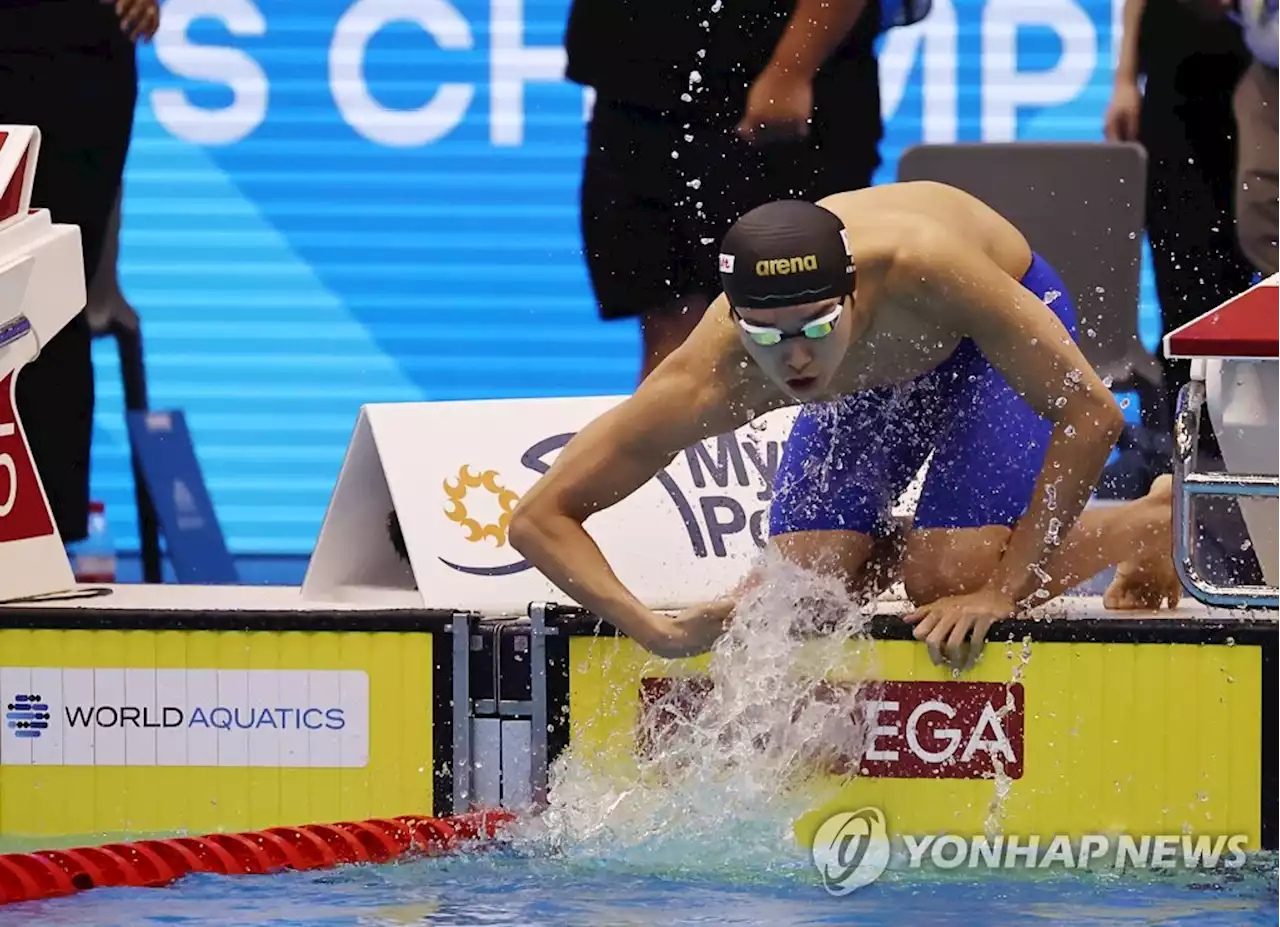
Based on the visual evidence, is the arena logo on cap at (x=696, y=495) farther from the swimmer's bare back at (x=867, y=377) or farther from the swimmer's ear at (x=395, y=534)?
the swimmer's bare back at (x=867, y=377)

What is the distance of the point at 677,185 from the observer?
6734 millimetres

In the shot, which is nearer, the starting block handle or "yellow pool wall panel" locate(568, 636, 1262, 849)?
the starting block handle

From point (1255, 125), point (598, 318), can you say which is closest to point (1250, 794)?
point (1255, 125)

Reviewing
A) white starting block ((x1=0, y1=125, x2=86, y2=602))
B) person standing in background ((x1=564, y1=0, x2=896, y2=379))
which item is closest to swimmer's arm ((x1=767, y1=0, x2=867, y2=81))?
person standing in background ((x1=564, y1=0, x2=896, y2=379))

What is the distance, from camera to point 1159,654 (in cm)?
395

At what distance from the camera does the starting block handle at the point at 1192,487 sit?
3756 millimetres

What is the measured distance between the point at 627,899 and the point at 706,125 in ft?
11.8

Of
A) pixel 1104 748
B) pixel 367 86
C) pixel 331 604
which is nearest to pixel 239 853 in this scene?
pixel 331 604

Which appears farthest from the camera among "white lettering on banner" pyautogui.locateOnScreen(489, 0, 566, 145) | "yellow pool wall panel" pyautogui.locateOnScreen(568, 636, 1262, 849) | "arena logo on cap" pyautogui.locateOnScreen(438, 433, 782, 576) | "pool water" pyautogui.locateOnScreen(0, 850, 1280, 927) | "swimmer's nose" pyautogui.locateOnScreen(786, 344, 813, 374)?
"white lettering on banner" pyautogui.locateOnScreen(489, 0, 566, 145)

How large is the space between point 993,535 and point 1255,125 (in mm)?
2939

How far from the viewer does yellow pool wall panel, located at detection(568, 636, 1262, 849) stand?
3945 millimetres

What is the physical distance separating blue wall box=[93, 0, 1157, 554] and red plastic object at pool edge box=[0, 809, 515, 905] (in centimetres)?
306

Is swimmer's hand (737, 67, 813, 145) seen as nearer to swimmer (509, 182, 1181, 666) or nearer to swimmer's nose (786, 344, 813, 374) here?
swimmer (509, 182, 1181, 666)

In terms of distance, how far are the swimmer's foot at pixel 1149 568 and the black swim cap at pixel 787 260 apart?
0.96 m
